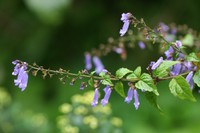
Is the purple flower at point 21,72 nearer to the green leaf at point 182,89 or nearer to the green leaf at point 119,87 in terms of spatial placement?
the green leaf at point 119,87

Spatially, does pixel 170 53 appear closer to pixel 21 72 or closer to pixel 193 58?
pixel 193 58

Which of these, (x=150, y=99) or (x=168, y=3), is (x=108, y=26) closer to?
(x=168, y=3)

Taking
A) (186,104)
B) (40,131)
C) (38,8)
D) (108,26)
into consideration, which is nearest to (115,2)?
(108,26)

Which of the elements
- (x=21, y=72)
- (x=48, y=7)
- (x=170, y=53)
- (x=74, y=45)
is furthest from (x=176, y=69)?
(x=74, y=45)

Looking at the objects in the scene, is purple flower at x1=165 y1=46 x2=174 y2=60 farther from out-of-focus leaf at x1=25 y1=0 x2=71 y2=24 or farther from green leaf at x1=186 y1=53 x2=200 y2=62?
out-of-focus leaf at x1=25 y1=0 x2=71 y2=24

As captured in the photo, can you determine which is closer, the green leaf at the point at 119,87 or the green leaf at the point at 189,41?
the green leaf at the point at 119,87

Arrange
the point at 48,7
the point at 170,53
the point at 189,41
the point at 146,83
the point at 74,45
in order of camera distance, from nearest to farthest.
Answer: the point at 146,83, the point at 170,53, the point at 189,41, the point at 48,7, the point at 74,45

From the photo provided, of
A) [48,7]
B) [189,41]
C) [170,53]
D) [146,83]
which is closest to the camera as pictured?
[146,83]

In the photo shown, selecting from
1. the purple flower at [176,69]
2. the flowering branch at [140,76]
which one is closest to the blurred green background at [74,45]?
the purple flower at [176,69]
